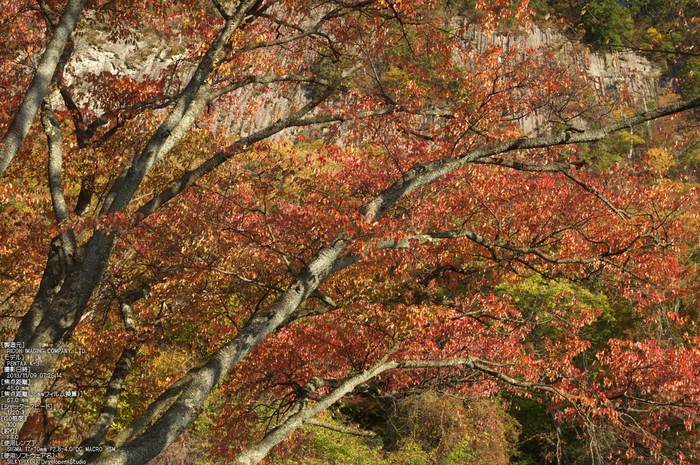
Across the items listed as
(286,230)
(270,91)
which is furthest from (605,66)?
(286,230)

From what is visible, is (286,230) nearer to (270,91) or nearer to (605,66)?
(270,91)

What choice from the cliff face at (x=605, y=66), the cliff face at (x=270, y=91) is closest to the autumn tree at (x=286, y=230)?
the cliff face at (x=270, y=91)

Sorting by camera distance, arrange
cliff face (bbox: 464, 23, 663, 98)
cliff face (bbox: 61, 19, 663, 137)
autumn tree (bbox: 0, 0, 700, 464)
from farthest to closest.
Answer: cliff face (bbox: 464, 23, 663, 98) → cliff face (bbox: 61, 19, 663, 137) → autumn tree (bbox: 0, 0, 700, 464)

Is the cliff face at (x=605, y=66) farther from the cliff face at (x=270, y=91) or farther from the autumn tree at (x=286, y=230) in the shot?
the autumn tree at (x=286, y=230)

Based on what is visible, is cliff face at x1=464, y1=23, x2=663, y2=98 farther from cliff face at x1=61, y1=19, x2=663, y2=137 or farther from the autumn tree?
the autumn tree

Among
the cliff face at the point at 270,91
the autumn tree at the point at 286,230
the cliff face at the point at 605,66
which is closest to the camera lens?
the autumn tree at the point at 286,230

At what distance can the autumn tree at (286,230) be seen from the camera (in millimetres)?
4887

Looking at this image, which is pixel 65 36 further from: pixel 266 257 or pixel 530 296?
pixel 530 296

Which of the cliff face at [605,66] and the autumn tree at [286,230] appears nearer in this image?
the autumn tree at [286,230]

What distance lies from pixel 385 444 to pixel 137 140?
12.8m

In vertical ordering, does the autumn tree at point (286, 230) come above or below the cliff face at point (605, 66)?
below

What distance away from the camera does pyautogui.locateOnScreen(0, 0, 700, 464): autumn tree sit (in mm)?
4887

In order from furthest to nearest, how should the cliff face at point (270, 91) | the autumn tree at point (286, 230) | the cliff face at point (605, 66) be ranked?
the cliff face at point (605, 66) → the cliff face at point (270, 91) → the autumn tree at point (286, 230)

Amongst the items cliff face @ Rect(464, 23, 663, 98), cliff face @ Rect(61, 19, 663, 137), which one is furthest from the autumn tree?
cliff face @ Rect(464, 23, 663, 98)
